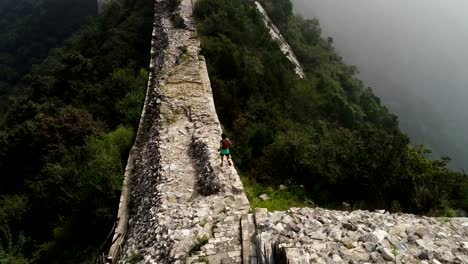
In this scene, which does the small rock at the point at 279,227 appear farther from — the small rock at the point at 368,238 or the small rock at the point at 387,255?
the small rock at the point at 387,255

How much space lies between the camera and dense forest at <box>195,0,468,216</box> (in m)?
13.0

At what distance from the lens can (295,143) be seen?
585 inches

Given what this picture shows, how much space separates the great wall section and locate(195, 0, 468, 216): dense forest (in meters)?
1.75

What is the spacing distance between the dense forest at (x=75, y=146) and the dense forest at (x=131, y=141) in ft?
0.20

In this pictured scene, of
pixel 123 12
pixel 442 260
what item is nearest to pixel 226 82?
pixel 442 260

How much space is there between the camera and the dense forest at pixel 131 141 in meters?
13.2

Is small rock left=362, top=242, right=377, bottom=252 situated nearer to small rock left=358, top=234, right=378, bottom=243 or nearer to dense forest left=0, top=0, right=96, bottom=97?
small rock left=358, top=234, right=378, bottom=243

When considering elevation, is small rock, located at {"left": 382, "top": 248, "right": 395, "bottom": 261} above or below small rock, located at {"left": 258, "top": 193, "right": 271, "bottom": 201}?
above

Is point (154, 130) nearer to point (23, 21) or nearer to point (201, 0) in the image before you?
point (201, 0)

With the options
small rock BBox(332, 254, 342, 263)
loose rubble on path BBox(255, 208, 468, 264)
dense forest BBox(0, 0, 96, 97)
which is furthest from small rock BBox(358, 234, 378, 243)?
dense forest BBox(0, 0, 96, 97)

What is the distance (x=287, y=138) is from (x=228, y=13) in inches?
536

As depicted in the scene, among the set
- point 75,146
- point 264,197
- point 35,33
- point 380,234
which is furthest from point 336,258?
point 35,33

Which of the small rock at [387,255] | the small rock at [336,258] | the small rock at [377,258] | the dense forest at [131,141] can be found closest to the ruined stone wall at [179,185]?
the dense forest at [131,141]

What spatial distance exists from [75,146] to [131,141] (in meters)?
2.97
